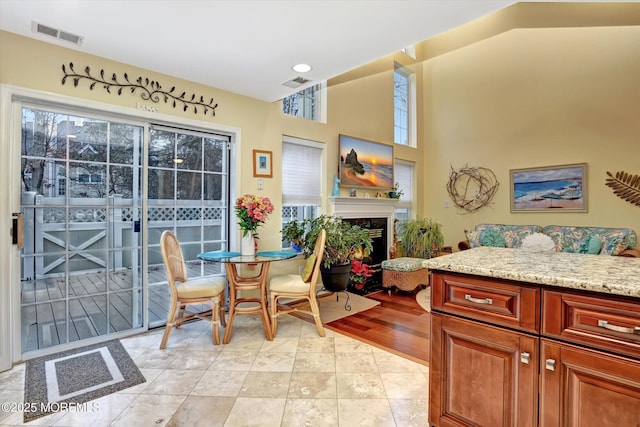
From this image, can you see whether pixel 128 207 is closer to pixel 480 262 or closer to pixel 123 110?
pixel 123 110

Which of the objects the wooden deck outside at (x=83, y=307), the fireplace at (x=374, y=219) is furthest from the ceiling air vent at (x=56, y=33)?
the fireplace at (x=374, y=219)

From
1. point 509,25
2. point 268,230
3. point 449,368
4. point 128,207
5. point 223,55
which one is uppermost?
point 509,25

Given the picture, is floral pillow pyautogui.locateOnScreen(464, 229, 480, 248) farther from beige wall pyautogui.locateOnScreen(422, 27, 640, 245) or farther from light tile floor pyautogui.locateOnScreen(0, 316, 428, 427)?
light tile floor pyautogui.locateOnScreen(0, 316, 428, 427)

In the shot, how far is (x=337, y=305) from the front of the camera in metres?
3.93

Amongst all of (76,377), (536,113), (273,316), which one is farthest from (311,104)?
(76,377)

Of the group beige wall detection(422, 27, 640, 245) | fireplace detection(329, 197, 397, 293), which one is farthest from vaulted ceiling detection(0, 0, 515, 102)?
beige wall detection(422, 27, 640, 245)

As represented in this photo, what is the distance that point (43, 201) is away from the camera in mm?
2551

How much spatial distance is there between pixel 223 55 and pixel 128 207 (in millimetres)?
1603

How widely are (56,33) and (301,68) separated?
5.96 ft

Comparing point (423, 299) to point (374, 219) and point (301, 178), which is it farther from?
point (301, 178)

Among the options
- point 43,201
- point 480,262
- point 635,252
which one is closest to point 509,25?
point 635,252

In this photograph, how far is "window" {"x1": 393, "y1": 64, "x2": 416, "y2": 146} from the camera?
19.3 ft

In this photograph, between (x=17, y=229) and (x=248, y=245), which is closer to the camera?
(x=17, y=229)

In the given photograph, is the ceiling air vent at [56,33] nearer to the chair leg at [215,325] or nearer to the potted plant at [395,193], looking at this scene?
the chair leg at [215,325]
